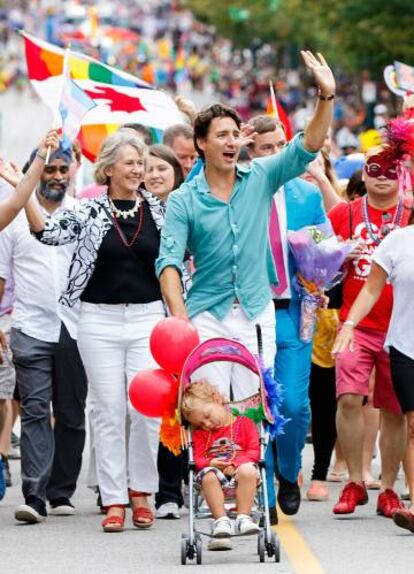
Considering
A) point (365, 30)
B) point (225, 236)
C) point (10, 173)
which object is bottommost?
point (225, 236)

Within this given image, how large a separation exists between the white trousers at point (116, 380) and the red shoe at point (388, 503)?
1.30 metres

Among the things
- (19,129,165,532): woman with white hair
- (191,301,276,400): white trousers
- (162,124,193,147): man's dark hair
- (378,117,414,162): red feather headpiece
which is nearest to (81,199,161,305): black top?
(19,129,165,532): woman with white hair

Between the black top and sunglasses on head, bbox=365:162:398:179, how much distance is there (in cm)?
149

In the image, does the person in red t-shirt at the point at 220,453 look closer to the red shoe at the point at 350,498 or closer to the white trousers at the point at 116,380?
the white trousers at the point at 116,380

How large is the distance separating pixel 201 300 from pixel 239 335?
0.88ft

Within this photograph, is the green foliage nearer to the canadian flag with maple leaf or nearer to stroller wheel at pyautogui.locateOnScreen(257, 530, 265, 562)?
the canadian flag with maple leaf

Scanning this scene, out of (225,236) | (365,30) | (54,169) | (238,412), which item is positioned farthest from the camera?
(365,30)

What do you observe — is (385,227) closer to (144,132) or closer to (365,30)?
(144,132)

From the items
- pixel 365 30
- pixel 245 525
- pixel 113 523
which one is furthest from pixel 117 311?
pixel 365 30

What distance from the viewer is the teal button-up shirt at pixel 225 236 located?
11.0 meters

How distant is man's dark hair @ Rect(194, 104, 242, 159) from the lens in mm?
11023

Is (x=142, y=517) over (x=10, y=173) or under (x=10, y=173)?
under

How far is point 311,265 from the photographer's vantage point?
11805 millimetres

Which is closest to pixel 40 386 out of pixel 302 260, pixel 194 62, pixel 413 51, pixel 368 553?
pixel 302 260
